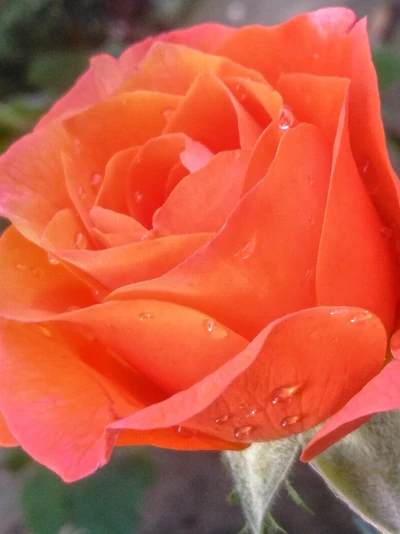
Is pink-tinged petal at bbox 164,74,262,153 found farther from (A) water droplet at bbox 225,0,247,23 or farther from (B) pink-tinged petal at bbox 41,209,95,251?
(A) water droplet at bbox 225,0,247,23

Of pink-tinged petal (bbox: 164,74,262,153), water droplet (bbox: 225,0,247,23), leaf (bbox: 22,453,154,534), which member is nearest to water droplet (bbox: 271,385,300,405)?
pink-tinged petal (bbox: 164,74,262,153)

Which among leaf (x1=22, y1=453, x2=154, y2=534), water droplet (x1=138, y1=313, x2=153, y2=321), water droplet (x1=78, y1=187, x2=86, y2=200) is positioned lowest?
leaf (x1=22, y1=453, x2=154, y2=534)

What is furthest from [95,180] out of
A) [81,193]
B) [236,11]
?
[236,11]

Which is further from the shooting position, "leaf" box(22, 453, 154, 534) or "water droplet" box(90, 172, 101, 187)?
"leaf" box(22, 453, 154, 534)

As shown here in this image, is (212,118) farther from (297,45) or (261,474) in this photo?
(261,474)

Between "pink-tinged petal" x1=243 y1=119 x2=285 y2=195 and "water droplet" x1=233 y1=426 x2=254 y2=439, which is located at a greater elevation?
"pink-tinged petal" x1=243 y1=119 x2=285 y2=195

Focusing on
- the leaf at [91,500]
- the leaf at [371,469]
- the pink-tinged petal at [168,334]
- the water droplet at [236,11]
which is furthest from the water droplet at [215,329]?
the water droplet at [236,11]

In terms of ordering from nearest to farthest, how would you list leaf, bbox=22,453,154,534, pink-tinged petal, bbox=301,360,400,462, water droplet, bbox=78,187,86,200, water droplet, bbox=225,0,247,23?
pink-tinged petal, bbox=301,360,400,462
water droplet, bbox=78,187,86,200
leaf, bbox=22,453,154,534
water droplet, bbox=225,0,247,23
